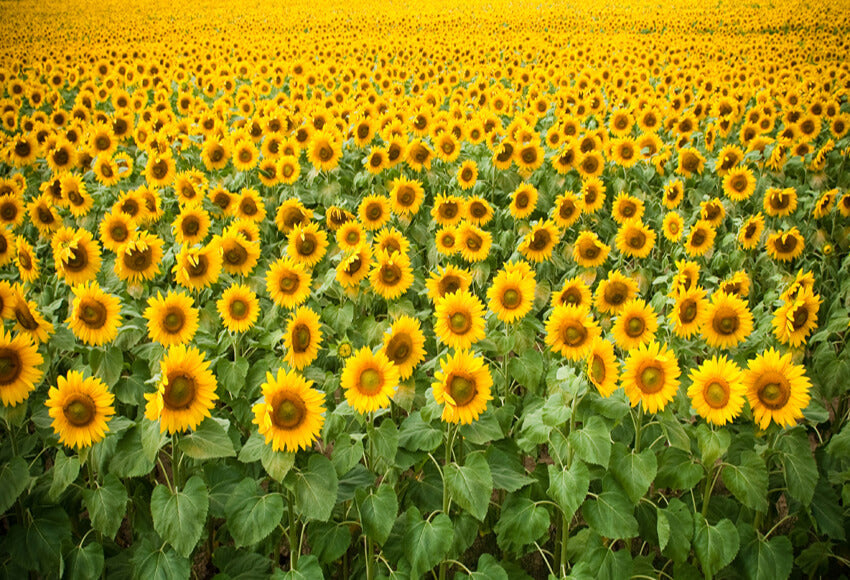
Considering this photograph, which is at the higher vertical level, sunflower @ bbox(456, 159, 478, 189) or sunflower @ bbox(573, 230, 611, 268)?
sunflower @ bbox(456, 159, 478, 189)

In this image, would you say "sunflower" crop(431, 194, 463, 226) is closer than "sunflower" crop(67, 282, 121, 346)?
No

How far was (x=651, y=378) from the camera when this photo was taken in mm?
2365

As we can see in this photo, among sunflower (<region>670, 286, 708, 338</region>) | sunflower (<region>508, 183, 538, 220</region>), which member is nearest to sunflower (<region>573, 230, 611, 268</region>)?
sunflower (<region>508, 183, 538, 220</region>)

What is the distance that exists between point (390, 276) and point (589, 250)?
166cm

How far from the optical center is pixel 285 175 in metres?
5.65

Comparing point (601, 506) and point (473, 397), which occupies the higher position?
point (473, 397)

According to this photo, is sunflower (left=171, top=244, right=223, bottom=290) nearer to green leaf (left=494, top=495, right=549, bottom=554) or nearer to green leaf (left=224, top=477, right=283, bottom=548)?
green leaf (left=224, top=477, right=283, bottom=548)

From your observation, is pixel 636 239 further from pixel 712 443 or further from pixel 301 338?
pixel 301 338

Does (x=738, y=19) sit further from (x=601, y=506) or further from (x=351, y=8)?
(x=601, y=506)

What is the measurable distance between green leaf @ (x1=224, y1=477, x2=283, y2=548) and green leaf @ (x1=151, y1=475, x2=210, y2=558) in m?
0.10

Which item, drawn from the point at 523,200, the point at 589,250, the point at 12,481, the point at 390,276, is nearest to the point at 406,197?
the point at 523,200

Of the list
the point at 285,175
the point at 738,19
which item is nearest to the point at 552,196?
the point at 285,175

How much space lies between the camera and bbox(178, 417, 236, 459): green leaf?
2.22 metres

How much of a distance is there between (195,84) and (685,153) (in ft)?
28.4
